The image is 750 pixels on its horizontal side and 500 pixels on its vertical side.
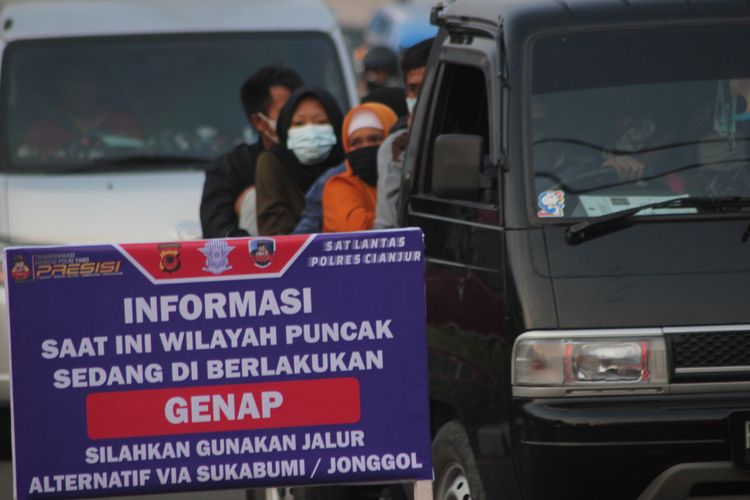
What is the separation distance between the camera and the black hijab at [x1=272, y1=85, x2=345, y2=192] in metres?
7.88

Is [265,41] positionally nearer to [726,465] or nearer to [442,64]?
[442,64]

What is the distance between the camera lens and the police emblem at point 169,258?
5.13 m

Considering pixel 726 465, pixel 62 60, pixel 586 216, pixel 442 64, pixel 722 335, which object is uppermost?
pixel 62 60

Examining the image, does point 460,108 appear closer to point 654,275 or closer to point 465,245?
point 465,245

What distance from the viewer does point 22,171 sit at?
9.73m

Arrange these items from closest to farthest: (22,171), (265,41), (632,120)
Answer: (632,120)
(22,171)
(265,41)

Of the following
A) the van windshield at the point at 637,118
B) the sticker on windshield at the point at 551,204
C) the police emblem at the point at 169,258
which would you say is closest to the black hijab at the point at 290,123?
the van windshield at the point at 637,118

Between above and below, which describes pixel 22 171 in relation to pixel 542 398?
above

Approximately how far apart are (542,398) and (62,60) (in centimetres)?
555

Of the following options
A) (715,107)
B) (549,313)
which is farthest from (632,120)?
(549,313)

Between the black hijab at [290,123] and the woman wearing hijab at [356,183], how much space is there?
277mm

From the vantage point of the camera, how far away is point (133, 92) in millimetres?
10227

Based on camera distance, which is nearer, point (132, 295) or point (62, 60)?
point (132, 295)

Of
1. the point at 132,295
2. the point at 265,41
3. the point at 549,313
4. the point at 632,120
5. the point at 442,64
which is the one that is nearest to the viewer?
the point at 132,295
